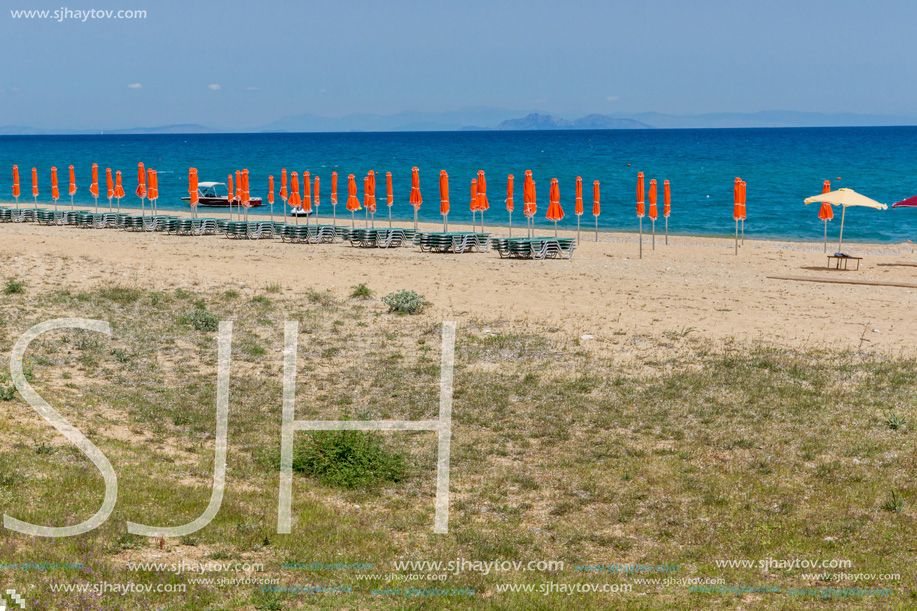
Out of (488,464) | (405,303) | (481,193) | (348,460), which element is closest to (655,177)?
(481,193)

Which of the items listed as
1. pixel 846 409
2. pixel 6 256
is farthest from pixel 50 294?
pixel 846 409

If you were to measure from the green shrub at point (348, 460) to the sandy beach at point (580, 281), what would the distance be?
5.50 meters

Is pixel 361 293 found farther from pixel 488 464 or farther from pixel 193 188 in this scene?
pixel 193 188

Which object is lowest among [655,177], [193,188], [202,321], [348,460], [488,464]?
[488,464]

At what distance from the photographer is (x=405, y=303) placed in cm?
1480

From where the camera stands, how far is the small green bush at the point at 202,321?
13.2 metres

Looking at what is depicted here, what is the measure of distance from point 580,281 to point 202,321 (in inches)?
345

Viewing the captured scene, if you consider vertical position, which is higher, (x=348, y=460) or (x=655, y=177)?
(x=655, y=177)

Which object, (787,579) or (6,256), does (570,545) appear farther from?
(6,256)

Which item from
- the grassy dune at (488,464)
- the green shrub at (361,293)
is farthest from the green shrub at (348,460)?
the green shrub at (361,293)

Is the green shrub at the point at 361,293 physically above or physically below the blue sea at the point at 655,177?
below

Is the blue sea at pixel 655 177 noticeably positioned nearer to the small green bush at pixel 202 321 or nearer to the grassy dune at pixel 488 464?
the grassy dune at pixel 488 464

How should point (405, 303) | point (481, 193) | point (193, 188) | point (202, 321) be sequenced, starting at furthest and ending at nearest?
point (193, 188) < point (481, 193) < point (405, 303) < point (202, 321)

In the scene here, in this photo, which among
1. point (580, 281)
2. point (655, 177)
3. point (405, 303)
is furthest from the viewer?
point (655, 177)
